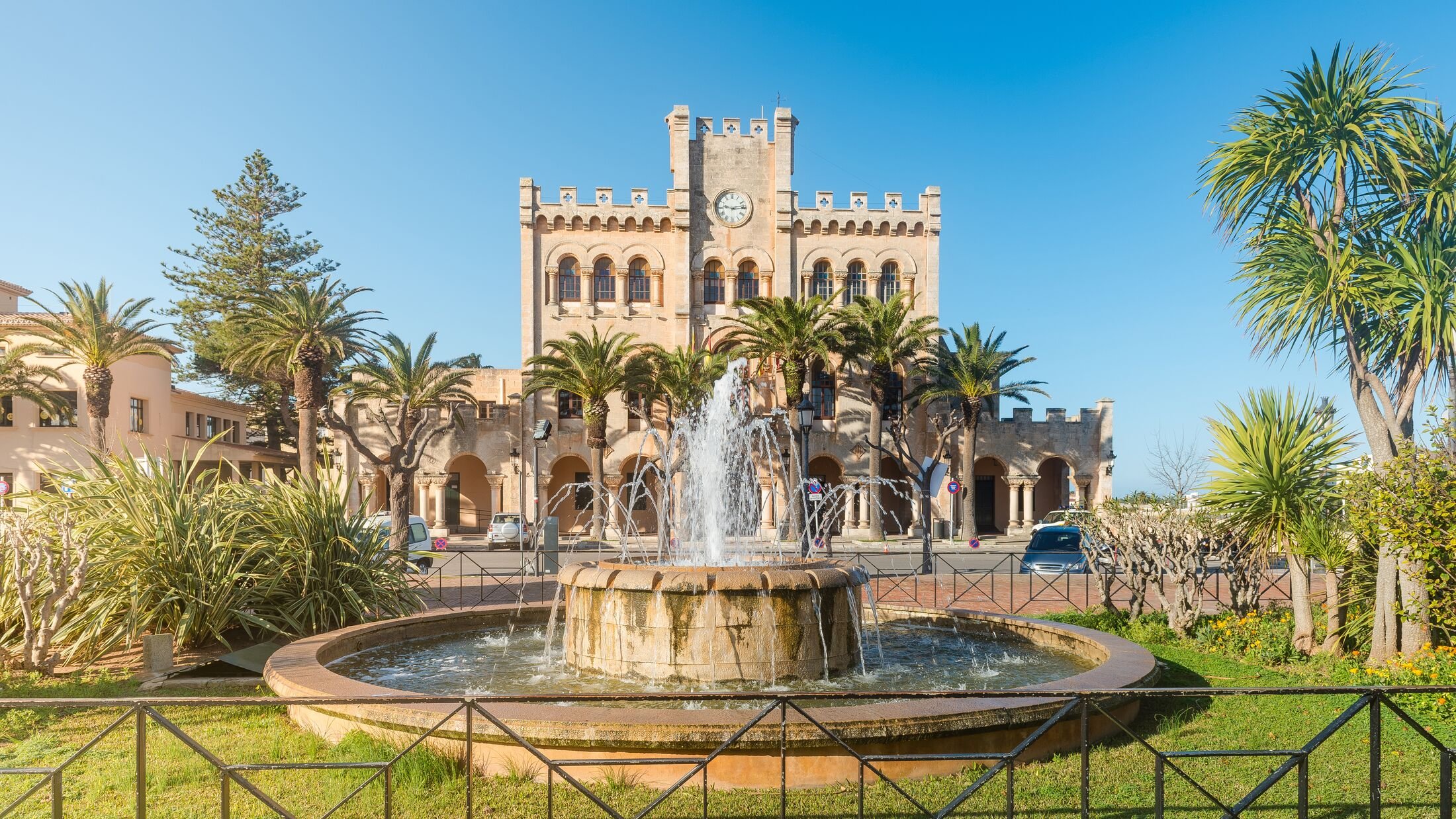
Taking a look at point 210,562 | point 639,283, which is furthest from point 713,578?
point 639,283

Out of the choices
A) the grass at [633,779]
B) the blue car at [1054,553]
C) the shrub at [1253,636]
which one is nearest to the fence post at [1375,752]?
the grass at [633,779]

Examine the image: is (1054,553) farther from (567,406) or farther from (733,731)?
(567,406)

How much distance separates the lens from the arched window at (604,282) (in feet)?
128

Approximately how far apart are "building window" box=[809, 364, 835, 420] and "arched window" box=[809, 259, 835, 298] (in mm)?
3243

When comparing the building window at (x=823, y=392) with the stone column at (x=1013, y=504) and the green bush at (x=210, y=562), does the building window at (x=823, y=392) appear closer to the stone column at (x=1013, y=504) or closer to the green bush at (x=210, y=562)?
the stone column at (x=1013, y=504)

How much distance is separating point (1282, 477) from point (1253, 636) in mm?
1796

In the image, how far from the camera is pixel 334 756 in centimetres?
612

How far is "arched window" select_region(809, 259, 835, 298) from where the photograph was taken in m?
39.2

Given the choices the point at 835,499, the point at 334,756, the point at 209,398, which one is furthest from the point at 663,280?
the point at 334,756

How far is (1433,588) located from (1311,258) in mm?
3810

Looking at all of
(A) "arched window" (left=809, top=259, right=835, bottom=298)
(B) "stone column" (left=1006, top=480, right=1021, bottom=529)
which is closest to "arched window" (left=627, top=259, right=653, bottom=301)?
(A) "arched window" (left=809, top=259, right=835, bottom=298)

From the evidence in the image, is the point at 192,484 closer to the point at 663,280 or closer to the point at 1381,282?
the point at 1381,282

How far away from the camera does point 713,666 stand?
7688 mm

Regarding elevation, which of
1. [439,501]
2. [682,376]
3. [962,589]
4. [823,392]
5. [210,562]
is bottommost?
[962,589]
